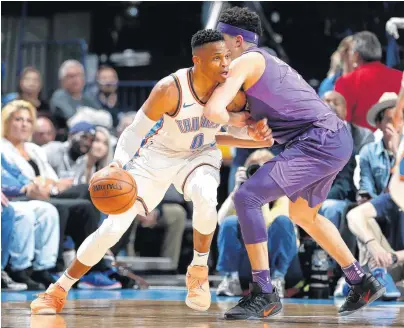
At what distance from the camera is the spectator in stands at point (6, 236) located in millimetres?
8172

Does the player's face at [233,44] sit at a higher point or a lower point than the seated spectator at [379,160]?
higher

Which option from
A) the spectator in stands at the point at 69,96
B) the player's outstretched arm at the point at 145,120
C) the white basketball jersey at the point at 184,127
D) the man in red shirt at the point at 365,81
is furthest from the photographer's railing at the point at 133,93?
the player's outstretched arm at the point at 145,120

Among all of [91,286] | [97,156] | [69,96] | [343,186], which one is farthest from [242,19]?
[69,96]

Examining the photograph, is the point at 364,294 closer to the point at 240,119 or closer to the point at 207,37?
the point at 240,119

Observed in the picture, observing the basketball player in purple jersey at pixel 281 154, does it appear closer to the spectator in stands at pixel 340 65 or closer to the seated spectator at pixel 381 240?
the seated spectator at pixel 381 240

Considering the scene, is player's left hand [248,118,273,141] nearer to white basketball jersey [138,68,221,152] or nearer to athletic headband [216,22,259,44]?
white basketball jersey [138,68,221,152]

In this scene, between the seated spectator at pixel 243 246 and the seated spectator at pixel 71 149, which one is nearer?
the seated spectator at pixel 243 246

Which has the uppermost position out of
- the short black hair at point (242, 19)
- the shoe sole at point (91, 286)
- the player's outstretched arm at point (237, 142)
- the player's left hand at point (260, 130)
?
the short black hair at point (242, 19)

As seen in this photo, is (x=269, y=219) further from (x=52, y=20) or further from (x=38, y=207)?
(x=52, y=20)

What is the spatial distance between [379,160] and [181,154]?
249 centimetres

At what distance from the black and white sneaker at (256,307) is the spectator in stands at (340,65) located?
170 inches

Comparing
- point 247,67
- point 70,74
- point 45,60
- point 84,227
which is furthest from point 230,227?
point 45,60

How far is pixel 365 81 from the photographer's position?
8914 millimetres

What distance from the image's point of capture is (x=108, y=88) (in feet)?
39.2
